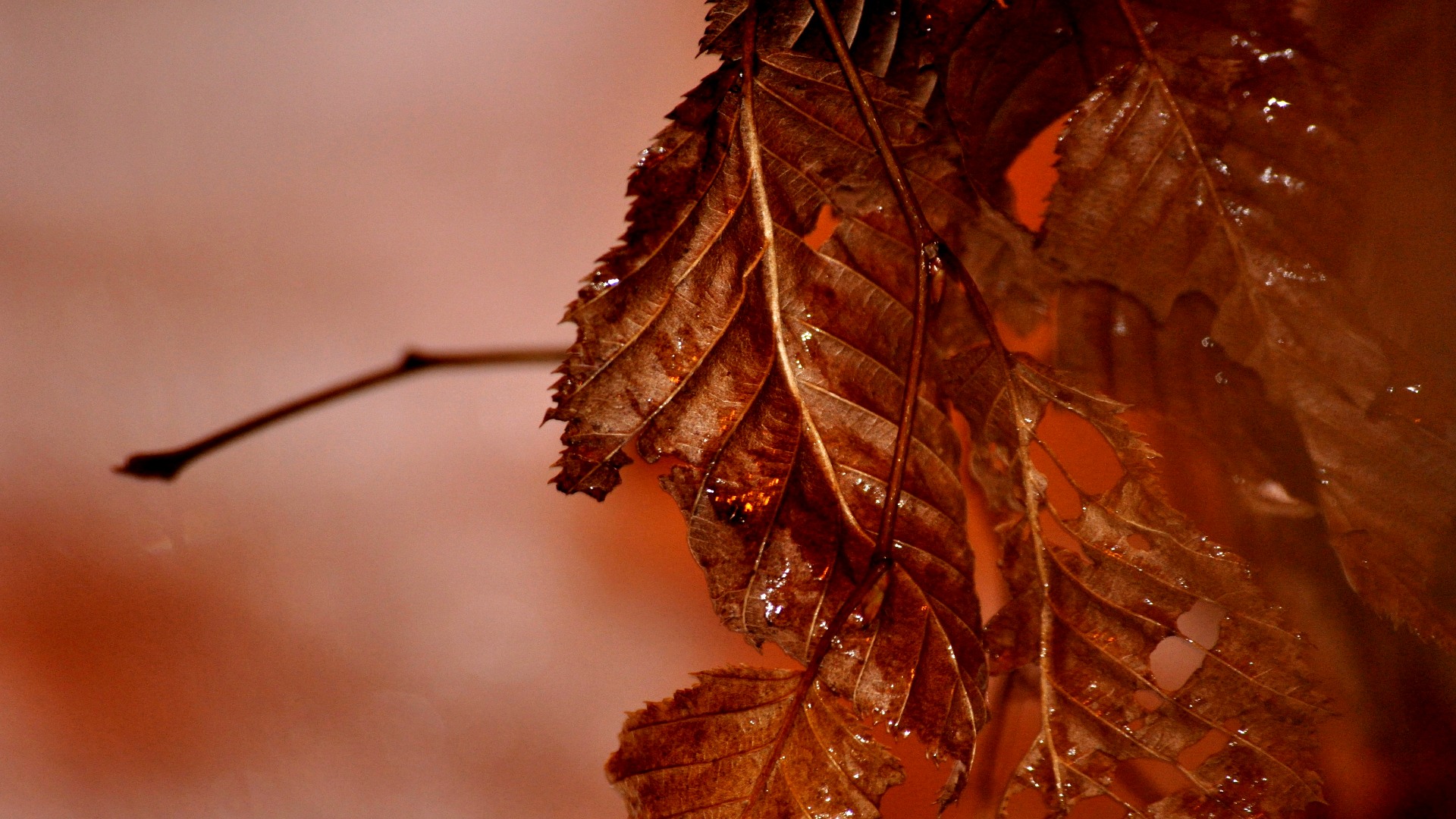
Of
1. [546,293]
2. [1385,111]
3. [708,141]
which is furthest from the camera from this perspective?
[546,293]

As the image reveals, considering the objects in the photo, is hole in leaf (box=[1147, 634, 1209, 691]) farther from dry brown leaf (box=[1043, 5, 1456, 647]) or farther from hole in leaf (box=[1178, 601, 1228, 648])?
dry brown leaf (box=[1043, 5, 1456, 647])

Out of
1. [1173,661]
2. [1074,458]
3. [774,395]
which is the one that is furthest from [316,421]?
[1173,661]

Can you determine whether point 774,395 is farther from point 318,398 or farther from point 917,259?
point 318,398

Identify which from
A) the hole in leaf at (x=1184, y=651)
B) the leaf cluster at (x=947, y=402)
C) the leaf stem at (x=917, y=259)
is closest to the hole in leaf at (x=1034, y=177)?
the leaf cluster at (x=947, y=402)

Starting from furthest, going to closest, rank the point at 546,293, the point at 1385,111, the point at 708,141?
the point at 546,293 < the point at 1385,111 < the point at 708,141

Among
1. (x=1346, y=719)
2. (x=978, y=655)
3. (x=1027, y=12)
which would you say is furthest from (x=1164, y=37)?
(x=1346, y=719)

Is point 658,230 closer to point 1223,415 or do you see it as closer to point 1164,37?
point 1164,37

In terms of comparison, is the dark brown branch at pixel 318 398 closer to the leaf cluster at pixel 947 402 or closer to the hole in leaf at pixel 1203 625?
the leaf cluster at pixel 947 402
